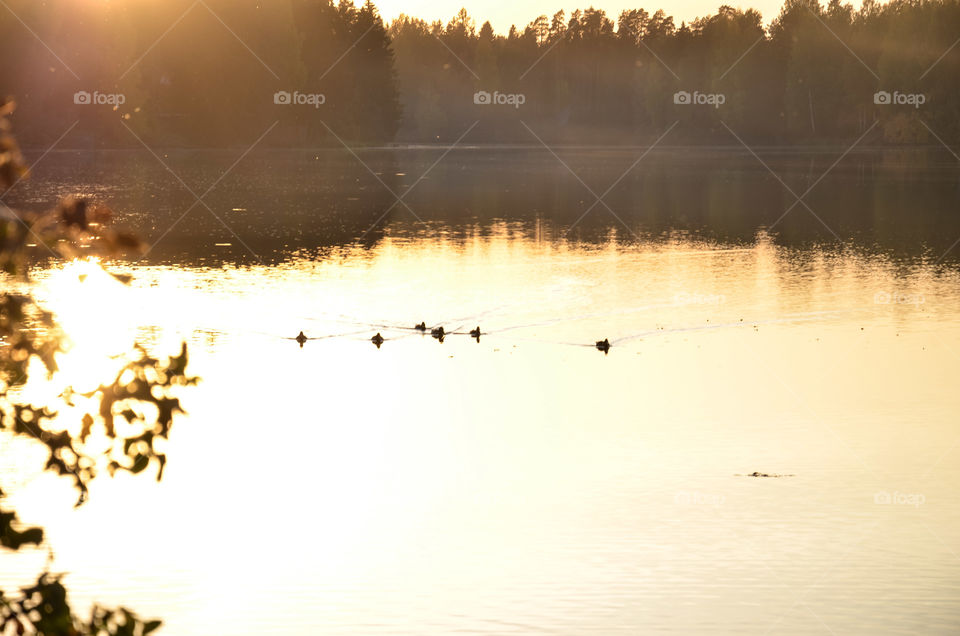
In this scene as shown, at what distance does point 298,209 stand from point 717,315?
109 ft

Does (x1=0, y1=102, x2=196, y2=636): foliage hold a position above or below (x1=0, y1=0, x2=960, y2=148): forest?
below

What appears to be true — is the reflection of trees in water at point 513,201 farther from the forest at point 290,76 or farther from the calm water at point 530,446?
the forest at point 290,76

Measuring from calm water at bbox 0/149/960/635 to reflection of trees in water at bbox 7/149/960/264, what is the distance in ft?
14.7

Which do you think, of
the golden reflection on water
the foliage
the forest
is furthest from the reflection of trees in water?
the foliage

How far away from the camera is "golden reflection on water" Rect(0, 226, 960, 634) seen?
13320mm

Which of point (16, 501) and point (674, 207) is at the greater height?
point (674, 207)

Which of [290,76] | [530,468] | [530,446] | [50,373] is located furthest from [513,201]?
[290,76]

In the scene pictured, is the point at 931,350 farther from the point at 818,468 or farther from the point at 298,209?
the point at 298,209

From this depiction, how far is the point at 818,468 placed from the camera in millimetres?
17906

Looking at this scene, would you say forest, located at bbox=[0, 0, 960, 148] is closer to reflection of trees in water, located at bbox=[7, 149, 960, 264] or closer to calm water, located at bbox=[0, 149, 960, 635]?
reflection of trees in water, located at bbox=[7, 149, 960, 264]

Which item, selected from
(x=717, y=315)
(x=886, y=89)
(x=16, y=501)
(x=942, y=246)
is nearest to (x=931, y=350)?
(x=717, y=315)

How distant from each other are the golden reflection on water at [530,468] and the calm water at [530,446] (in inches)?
2.1

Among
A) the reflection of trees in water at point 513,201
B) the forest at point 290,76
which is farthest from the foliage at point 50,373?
the forest at point 290,76

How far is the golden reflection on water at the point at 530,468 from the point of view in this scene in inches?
524
